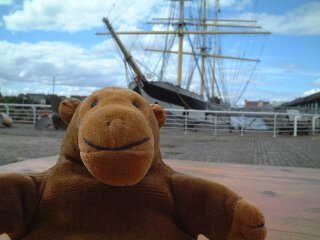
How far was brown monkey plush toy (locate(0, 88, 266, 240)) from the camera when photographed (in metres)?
0.58

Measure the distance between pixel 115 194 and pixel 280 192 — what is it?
97 cm

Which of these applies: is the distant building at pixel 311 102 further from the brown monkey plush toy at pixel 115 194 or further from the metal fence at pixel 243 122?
the brown monkey plush toy at pixel 115 194

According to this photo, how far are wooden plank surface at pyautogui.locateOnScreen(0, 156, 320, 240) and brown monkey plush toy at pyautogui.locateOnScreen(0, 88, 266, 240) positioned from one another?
0.34m

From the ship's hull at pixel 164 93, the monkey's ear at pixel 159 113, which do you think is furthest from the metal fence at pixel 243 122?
the monkey's ear at pixel 159 113

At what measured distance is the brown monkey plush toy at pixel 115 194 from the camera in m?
0.58

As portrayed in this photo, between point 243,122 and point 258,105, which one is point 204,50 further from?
point 258,105

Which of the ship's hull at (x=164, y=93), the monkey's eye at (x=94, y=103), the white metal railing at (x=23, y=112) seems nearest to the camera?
the monkey's eye at (x=94, y=103)

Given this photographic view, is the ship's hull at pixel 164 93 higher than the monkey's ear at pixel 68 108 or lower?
higher

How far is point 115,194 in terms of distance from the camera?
658 mm

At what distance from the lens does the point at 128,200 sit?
0.66 meters

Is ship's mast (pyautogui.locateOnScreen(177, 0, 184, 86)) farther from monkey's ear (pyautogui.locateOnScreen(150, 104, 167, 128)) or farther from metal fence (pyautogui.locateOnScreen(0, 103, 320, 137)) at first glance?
monkey's ear (pyautogui.locateOnScreen(150, 104, 167, 128))

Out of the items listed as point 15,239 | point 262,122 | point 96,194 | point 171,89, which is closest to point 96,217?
point 96,194

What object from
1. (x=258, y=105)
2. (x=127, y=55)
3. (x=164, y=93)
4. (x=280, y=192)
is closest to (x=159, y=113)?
(x=280, y=192)

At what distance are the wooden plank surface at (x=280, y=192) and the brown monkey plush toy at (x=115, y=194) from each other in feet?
1.10
